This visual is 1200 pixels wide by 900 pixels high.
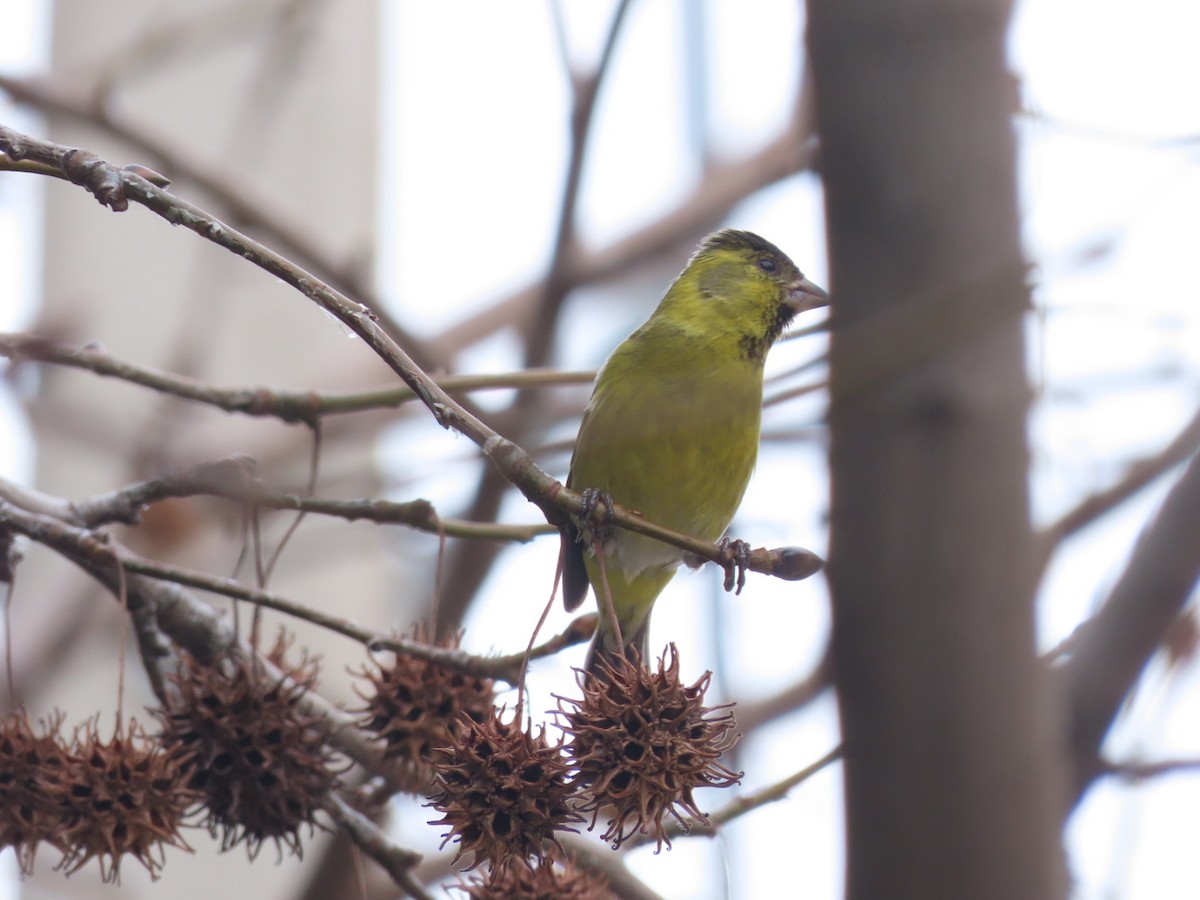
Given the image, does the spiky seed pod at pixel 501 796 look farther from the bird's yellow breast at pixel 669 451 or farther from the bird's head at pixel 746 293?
the bird's head at pixel 746 293

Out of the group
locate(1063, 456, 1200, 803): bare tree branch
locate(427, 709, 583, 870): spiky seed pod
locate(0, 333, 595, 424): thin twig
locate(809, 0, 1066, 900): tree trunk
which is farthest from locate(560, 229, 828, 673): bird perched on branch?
locate(809, 0, 1066, 900): tree trunk

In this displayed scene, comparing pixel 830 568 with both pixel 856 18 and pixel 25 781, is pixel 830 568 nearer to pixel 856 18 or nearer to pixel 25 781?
pixel 856 18

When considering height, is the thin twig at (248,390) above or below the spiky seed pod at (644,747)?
above

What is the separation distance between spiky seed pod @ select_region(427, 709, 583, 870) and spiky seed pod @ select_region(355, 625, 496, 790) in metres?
0.37

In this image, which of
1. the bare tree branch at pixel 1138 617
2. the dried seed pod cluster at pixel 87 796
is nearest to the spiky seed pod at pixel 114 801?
the dried seed pod cluster at pixel 87 796

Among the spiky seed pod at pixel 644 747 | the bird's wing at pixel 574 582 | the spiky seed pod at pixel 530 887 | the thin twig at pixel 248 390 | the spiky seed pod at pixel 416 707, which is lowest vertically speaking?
the spiky seed pod at pixel 530 887

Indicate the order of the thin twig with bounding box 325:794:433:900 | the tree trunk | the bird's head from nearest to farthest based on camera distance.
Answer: the tree trunk
the thin twig with bounding box 325:794:433:900
the bird's head

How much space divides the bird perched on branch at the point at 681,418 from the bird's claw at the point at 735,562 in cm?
59

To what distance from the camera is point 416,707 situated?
2273 millimetres

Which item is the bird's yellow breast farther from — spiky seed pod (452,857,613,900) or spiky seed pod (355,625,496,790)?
spiky seed pod (452,857,613,900)

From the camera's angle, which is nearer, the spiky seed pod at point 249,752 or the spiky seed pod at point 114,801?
the spiky seed pod at point 114,801

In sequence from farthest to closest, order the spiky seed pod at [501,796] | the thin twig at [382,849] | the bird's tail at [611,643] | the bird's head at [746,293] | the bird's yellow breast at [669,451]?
the bird's head at [746,293], the bird's yellow breast at [669,451], the bird's tail at [611,643], the thin twig at [382,849], the spiky seed pod at [501,796]

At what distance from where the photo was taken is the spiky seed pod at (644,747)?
190 centimetres

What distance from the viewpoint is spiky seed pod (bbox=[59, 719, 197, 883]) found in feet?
6.67
